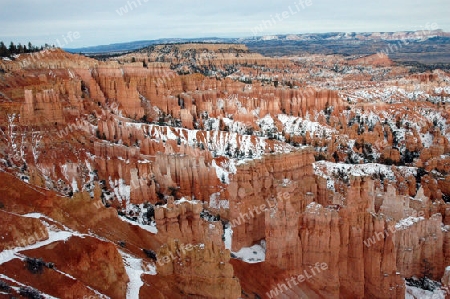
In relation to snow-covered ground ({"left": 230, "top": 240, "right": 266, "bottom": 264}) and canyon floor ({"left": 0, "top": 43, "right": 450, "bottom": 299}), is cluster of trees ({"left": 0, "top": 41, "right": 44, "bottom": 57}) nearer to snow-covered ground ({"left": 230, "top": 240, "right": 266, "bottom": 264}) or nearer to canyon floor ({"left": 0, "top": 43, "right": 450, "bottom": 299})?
canyon floor ({"left": 0, "top": 43, "right": 450, "bottom": 299})

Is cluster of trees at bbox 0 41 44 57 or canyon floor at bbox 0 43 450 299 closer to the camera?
canyon floor at bbox 0 43 450 299

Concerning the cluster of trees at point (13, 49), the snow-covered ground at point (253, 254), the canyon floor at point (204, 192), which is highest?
the cluster of trees at point (13, 49)

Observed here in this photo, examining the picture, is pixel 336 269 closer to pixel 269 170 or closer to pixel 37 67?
pixel 269 170

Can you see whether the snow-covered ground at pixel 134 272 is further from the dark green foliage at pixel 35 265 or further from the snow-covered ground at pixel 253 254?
the snow-covered ground at pixel 253 254

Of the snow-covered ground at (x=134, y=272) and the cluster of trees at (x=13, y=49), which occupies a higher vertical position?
the cluster of trees at (x=13, y=49)

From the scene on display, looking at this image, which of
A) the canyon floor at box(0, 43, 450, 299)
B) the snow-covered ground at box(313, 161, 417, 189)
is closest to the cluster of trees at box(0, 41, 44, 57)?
the canyon floor at box(0, 43, 450, 299)

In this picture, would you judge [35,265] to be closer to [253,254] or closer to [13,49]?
[253,254]

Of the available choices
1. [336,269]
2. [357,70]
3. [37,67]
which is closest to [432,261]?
[336,269]

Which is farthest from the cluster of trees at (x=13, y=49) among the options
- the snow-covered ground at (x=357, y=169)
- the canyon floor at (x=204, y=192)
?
the snow-covered ground at (x=357, y=169)

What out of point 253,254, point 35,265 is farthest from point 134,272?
point 253,254

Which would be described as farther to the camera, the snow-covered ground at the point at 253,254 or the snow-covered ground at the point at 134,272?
the snow-covered ground at the point at 253,254
